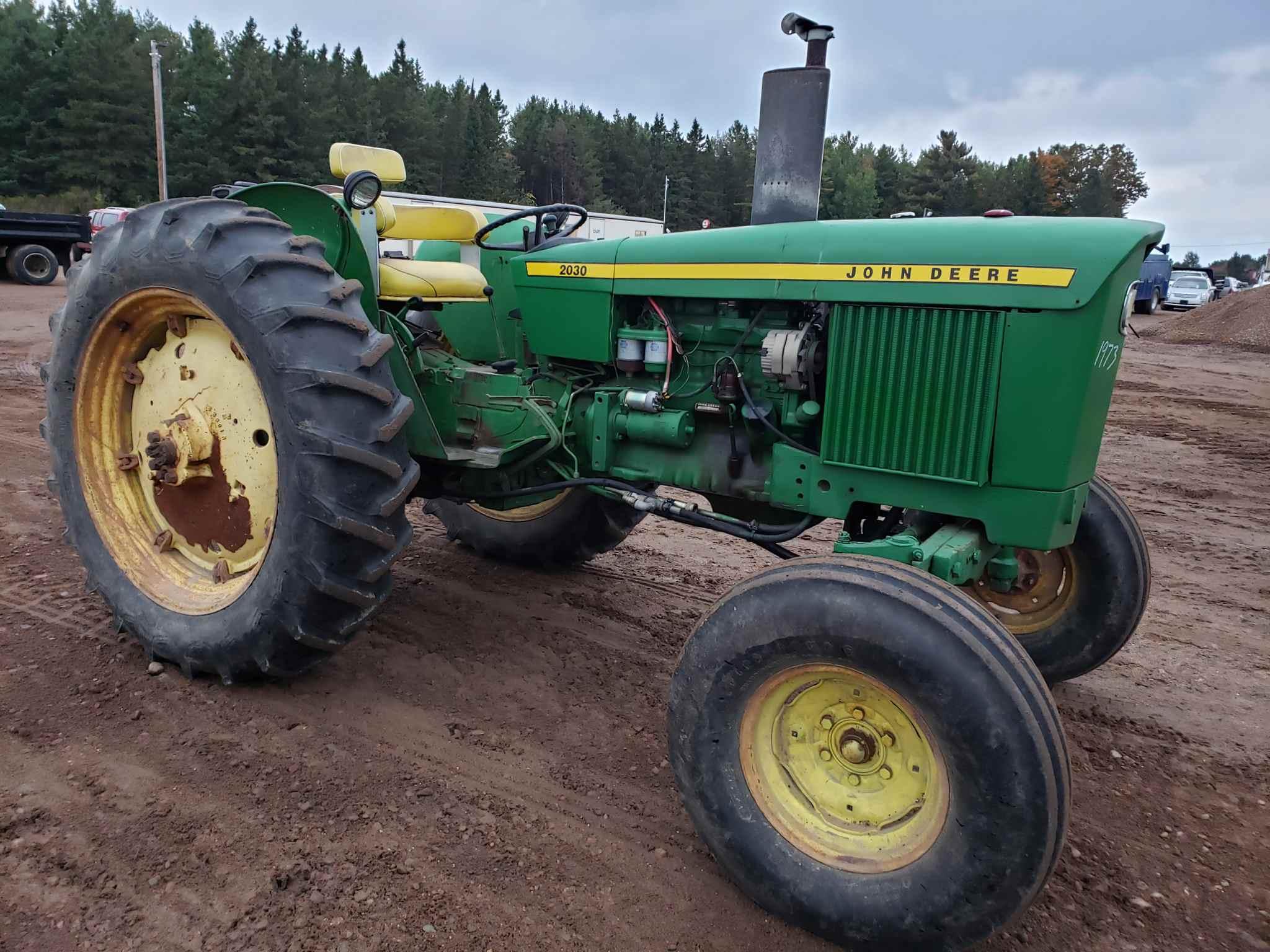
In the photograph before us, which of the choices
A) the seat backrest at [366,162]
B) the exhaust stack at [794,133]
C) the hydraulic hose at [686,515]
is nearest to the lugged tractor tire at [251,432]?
the seat backrest at [366,162]

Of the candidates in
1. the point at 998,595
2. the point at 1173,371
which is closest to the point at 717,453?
the point at 998,595

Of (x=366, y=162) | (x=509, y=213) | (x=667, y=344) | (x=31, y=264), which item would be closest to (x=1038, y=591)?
(x=667, y=344)

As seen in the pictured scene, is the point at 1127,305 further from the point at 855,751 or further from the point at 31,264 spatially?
the point at 31,264

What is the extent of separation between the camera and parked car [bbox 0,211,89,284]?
1791 centimetres

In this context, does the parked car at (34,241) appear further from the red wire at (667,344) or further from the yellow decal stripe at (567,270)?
the red wire at (667,344)

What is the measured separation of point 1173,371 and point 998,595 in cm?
1307

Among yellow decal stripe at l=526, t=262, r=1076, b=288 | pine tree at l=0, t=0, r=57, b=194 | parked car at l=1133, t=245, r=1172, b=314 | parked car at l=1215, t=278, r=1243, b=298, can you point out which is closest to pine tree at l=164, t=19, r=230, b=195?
pine tree at l=0, t=0, r=57, b=194

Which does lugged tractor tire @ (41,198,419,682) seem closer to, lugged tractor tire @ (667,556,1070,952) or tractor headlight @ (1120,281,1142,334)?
lugged tractor tire @ (667,556,1070,952)

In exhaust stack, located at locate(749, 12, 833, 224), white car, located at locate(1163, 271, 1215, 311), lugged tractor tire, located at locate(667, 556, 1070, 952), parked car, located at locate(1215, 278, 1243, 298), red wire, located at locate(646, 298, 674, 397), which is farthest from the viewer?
parked car, located at locate(1215, 278, 1243, 298)

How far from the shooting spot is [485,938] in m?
2.18

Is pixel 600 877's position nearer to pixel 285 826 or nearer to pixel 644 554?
pixel 285 826

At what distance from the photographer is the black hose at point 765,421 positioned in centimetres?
298

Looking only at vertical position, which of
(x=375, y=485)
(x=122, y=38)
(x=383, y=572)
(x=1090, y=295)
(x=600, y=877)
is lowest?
(x=600, y=877)

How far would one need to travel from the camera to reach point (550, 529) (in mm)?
4465
